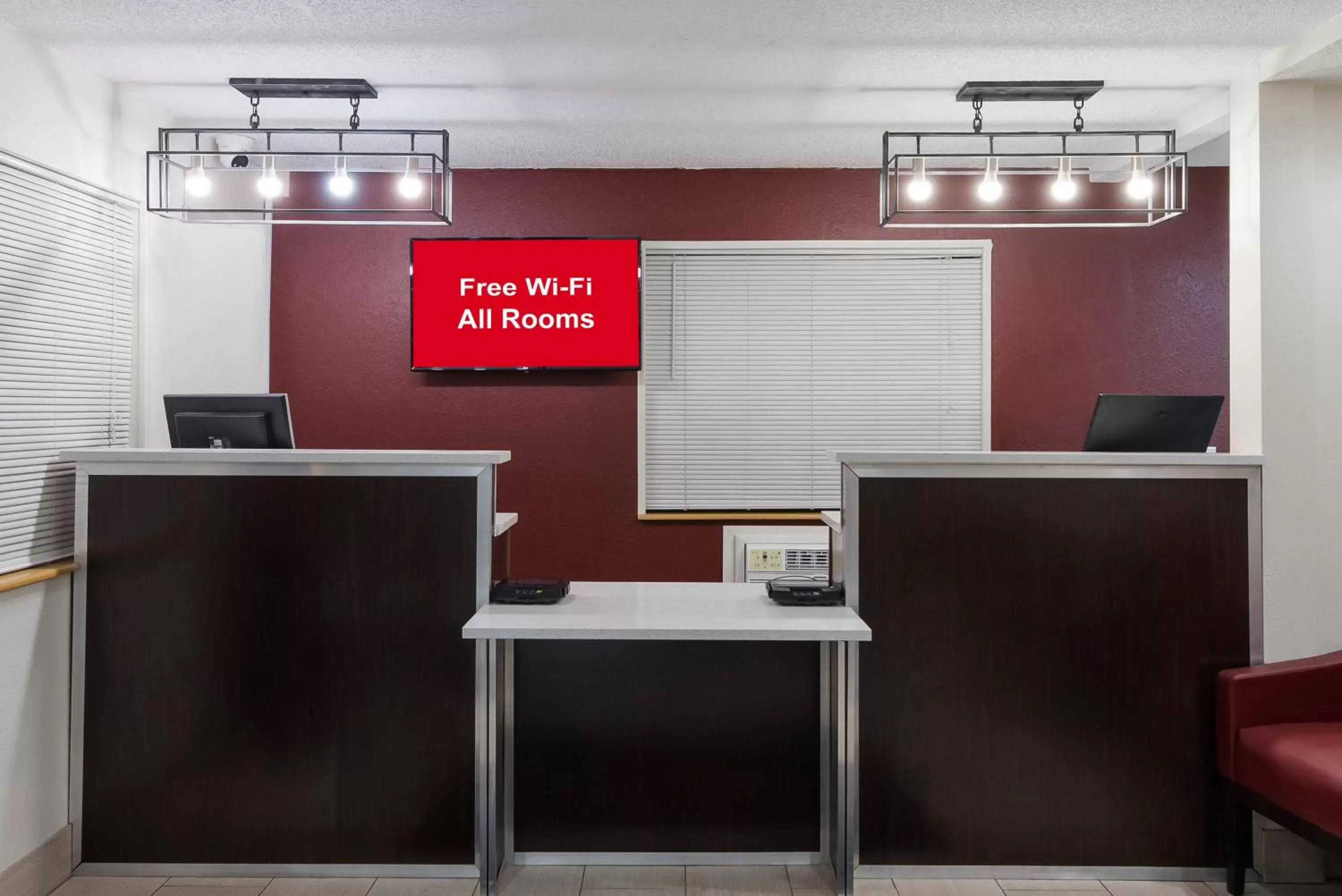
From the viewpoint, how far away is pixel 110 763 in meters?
2.80

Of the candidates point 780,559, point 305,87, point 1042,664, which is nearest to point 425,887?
point 1042,664

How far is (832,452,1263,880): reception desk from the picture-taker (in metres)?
2.76

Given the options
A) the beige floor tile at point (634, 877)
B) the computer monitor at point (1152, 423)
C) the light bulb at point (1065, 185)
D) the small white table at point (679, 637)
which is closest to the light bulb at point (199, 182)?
the small white table at point (679, 637)

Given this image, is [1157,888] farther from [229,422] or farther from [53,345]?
[53,345]

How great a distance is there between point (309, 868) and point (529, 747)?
0.79 m

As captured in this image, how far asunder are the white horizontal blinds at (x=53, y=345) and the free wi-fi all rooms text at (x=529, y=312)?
5.17 feet

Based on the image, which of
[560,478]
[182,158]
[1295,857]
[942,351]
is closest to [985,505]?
[1295,857]

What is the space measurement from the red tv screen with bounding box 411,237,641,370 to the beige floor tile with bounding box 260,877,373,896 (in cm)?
249

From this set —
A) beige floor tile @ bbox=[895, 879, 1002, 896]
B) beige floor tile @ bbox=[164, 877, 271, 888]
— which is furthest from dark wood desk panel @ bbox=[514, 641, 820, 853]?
beige floor tile @ bbox=[164, 877, 271, 888]

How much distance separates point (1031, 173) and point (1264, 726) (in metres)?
3.01

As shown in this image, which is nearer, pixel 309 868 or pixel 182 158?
pixel 309 868

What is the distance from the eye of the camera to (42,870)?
267 centimetres

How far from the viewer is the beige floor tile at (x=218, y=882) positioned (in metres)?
2.75

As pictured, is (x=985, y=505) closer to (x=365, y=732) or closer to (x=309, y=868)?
(x=365, y=732)
